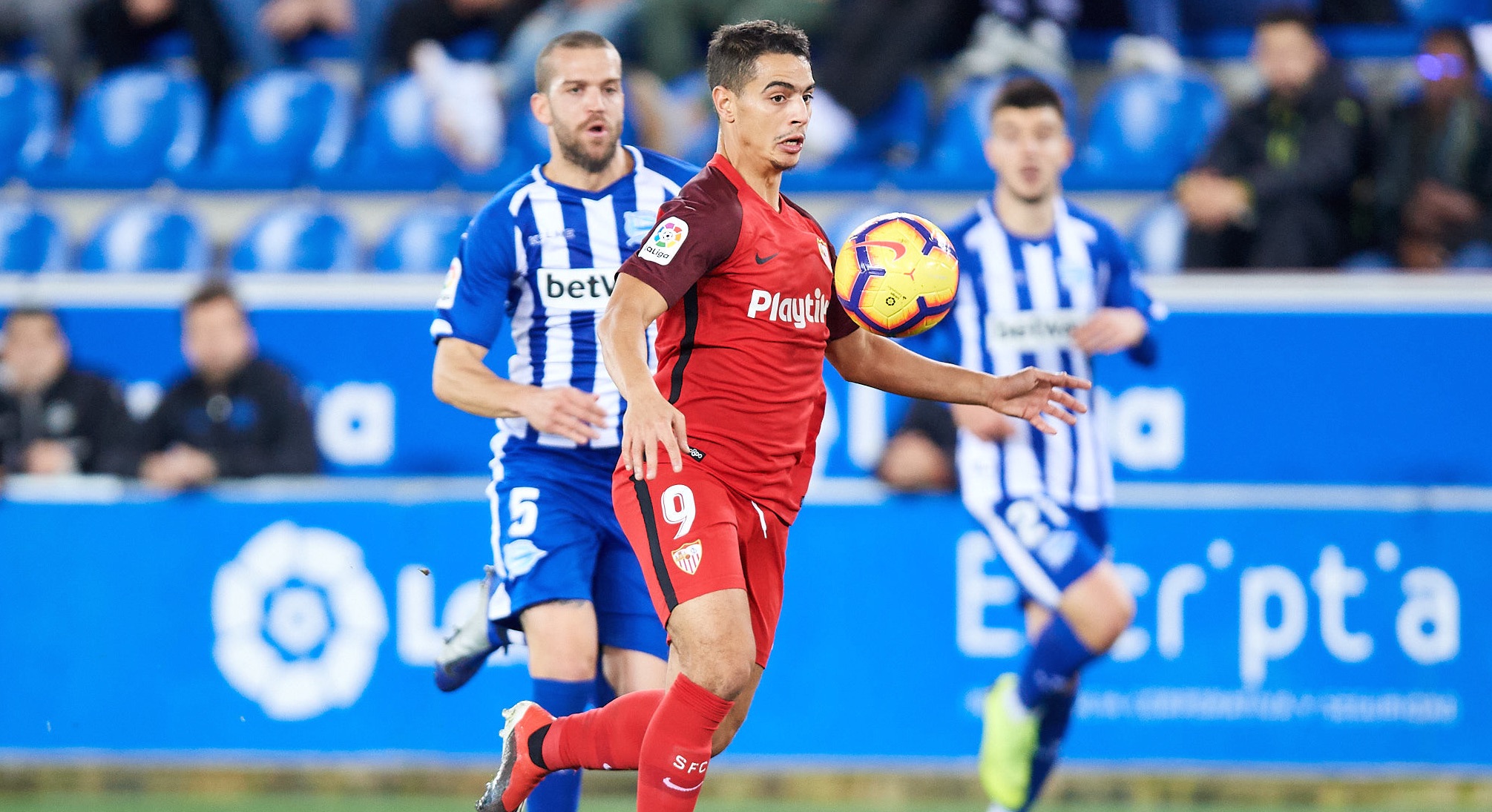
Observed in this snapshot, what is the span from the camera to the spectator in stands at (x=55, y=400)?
26.6ft

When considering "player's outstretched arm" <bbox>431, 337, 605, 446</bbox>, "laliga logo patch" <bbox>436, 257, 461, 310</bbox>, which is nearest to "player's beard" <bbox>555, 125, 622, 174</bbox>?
"laliga logo patch" <bbox>436, 257, 461, 310</bbox>

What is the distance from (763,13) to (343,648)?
14.4 feet

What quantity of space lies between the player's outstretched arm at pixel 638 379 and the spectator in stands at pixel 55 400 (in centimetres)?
466

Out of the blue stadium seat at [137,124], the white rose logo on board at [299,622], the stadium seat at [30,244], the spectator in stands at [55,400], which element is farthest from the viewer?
the blue stadium seat at [137,124]

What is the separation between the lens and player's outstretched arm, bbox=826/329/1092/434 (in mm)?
4637

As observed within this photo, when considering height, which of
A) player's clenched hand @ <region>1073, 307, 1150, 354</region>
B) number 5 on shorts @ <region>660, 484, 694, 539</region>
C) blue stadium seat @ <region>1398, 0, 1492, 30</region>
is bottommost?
number 5 on shorts @ <region>660, 484, 694, 539</region>

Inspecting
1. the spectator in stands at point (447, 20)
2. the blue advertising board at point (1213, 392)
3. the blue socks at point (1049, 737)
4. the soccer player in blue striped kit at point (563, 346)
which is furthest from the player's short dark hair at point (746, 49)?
the spectator in stands at point (447, 20)

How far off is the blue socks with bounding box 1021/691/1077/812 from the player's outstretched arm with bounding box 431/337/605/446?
2194 millimetres

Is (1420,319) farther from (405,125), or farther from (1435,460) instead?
(405,125)

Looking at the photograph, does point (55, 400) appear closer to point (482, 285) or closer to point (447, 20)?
point (447, 20)

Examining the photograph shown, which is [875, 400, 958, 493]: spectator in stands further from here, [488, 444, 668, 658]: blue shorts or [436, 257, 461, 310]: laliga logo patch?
Answer: [436, 257, 461, 310]: laliga logo patch

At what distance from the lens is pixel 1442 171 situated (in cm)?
828

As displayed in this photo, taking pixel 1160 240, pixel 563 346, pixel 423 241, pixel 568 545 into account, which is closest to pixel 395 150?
pixel 423 241

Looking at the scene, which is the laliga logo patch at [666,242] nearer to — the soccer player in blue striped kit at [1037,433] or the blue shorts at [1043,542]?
the soccer player in blue striped kit at [1037,433]
